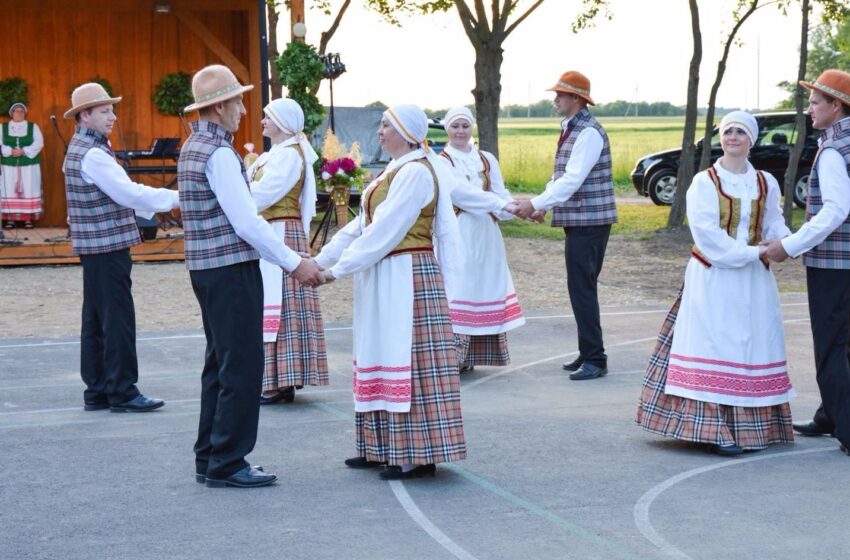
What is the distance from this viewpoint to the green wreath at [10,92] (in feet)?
60.8

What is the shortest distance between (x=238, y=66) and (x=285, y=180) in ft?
35.2

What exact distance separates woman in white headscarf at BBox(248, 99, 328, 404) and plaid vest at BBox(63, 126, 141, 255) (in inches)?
33.9

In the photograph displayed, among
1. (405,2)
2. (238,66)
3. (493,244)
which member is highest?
(405,2)

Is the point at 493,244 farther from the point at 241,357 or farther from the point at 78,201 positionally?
the point at 241,357

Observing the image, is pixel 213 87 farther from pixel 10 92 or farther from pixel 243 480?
pixel 10 92

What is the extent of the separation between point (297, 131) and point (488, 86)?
14.9 meters

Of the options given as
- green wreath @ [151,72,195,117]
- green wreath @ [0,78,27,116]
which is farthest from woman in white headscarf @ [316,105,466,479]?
green wreath @ [0,78,27,116]

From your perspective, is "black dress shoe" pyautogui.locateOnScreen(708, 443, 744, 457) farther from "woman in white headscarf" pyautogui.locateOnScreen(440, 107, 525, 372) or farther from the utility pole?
the utility pole

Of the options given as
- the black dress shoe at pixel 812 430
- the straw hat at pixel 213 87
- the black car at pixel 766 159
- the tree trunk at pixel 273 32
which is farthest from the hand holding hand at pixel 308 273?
the tree trunk at pixel 273 32

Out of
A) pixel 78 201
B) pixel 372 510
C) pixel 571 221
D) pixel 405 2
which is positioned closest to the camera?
pixel 372 510

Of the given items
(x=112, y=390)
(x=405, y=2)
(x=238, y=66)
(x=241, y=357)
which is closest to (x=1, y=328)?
(x=112, y=390)

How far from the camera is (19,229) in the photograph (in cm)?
1894

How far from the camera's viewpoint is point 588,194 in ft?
29.3

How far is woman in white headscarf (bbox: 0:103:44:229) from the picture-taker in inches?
730
